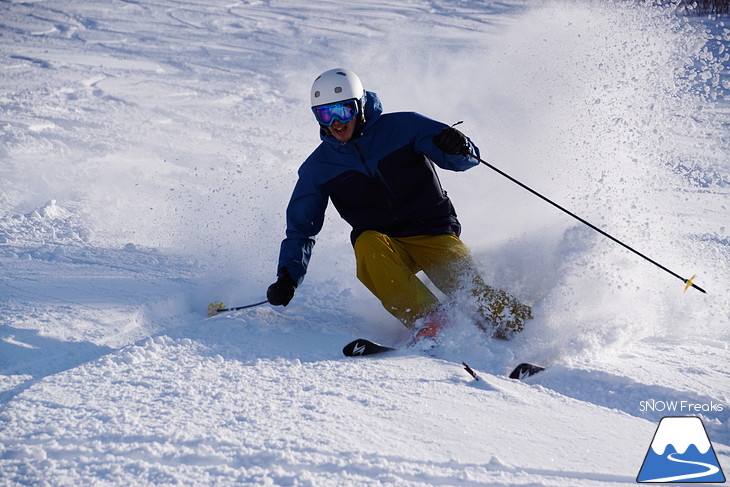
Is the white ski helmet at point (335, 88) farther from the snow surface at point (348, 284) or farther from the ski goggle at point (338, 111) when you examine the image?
the snow surface at point (348, 284)

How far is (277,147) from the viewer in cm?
689

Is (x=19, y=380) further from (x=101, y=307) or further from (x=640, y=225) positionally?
(x=640, y=225)

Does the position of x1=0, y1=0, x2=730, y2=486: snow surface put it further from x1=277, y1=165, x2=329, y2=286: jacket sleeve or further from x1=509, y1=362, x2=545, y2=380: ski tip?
x1=277, y1=165, x2=329, y2=286: jacket sleeve

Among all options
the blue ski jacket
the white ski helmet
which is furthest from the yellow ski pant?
the white ski helmet

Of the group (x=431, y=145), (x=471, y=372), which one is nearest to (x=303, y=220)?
(x=431, y=145)

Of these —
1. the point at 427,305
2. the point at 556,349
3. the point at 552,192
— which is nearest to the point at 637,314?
the point at 556,349

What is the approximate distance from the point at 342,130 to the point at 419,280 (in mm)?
907

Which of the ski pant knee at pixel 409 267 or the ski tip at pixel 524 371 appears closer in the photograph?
the ski tip at pixel 524 371

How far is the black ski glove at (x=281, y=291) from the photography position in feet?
10.8

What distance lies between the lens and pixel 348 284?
13.4 feet

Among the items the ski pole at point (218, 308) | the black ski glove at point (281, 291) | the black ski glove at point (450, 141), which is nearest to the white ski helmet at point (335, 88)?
the black ski glove at point (450, 141)

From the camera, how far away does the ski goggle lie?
3.30 meters

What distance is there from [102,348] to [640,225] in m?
3.29

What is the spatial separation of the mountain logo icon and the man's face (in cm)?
202
